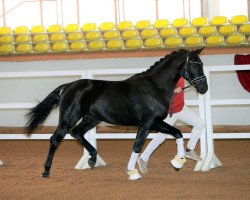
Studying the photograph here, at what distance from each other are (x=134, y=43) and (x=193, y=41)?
177 centimetres

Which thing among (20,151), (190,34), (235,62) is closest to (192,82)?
(20,151)

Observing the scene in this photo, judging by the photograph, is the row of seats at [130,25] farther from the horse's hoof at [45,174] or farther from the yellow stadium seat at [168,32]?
the horse's hoof at [45,174]

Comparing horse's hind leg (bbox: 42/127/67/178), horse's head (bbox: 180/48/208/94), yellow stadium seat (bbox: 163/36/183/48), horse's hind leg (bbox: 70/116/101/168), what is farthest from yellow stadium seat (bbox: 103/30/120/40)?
horse's head (bbox: 180/48/208/94)

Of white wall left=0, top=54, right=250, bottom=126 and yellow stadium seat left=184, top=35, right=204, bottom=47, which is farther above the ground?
yellow stadium seat left=184, top=35, right=204, bottom=47

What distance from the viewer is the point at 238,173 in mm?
7578

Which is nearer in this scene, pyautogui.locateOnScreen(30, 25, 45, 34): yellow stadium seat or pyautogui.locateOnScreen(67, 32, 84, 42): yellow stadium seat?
pyautogui.locateOnScreen(67, 32, 84, 42): yellow stadium seat

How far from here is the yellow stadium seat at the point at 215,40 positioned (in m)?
15.9

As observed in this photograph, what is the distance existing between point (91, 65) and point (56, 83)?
103cm

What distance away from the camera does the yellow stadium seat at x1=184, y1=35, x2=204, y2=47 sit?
1598cm

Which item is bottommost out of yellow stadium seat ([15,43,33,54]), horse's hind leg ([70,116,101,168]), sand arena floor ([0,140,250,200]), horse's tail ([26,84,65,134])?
sand arena floor ([0,140,250,200])

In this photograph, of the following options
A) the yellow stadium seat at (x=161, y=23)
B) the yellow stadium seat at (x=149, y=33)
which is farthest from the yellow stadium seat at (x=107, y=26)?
the yellow stadium seat at (x=161, y=23)

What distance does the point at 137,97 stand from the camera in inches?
288

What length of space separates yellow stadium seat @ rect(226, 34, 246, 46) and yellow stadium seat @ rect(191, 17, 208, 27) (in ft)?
3.67

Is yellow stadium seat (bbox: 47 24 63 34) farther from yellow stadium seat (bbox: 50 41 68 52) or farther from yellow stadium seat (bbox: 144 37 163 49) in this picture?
yellow stadium seat (bbox: 144 37 163 49)
